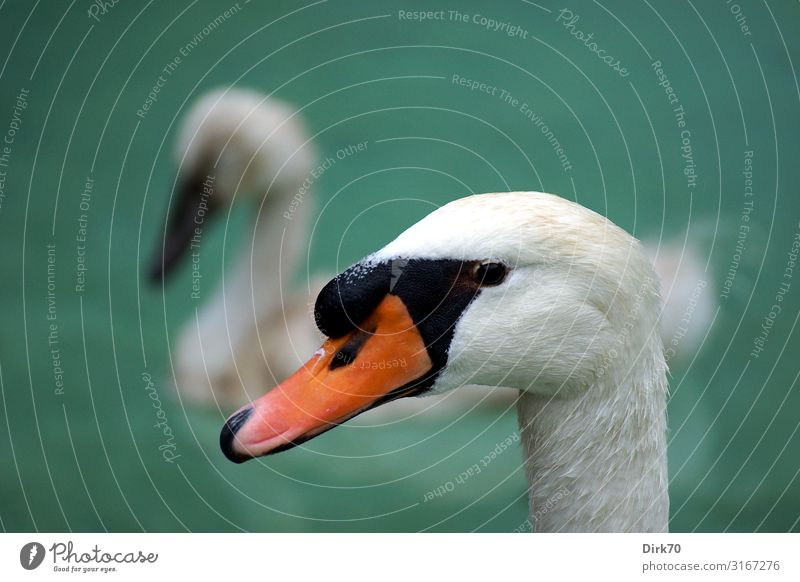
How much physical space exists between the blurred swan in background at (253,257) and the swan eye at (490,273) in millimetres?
1205

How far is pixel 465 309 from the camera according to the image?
1.03 meters

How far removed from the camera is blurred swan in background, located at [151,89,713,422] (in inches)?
87.9

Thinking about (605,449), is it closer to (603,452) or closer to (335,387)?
(603,452)

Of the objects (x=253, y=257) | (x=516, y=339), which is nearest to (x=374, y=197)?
(x=253, y=257)

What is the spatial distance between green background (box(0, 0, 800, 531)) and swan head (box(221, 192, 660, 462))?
35.7 inches

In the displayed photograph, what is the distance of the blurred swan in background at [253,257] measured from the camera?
87.9 inches
